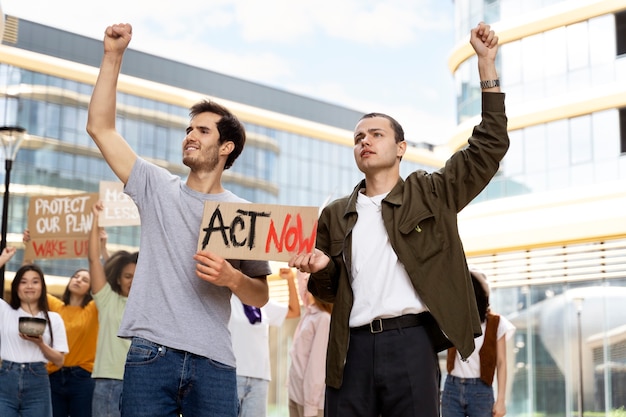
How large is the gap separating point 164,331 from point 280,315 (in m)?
5.12

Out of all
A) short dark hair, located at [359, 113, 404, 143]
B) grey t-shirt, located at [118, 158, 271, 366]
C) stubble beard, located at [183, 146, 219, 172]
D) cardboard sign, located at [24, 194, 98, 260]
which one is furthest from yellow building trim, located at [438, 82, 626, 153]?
grey t-shirt, located at [118, 158, 271, 366]

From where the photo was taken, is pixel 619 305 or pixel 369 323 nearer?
pixel 369 323

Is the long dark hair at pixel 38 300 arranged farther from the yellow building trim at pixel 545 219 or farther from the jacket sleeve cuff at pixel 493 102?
the yellow building trim at pixel 545 219

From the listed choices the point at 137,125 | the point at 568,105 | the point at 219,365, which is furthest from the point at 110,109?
the point at 137,125

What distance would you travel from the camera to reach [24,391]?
828cm

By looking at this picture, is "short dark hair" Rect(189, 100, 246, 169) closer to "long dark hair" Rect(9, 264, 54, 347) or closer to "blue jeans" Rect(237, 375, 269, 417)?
"blue jeans" Rect(237, 375, 269, 417)

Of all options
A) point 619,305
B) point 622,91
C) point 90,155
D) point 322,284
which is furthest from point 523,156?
point 90,155

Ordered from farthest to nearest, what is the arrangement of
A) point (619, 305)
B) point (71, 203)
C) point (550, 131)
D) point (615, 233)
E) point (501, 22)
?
point (501, 22) → point (550, 131) → point (619, 305) → point (615, 233) → point (71, 203)

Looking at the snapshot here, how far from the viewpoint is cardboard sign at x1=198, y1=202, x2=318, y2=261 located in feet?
14.1

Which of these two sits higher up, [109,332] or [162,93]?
[162,93]

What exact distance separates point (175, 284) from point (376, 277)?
3.21ft

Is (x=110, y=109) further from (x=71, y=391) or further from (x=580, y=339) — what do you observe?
(x=580, y=339)

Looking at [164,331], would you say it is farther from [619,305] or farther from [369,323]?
[619,305]

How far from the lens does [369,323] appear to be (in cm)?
462
